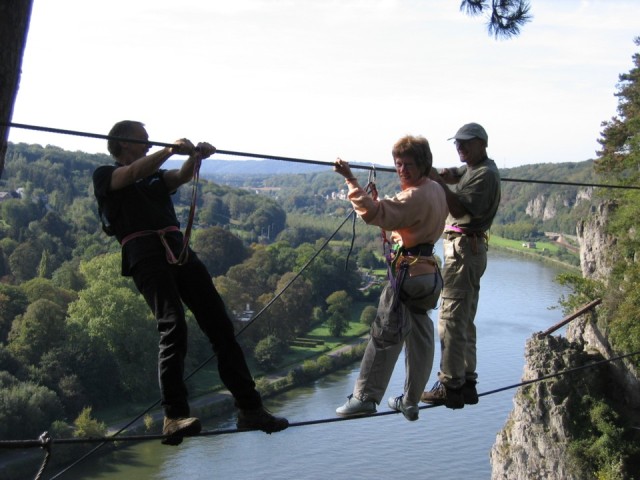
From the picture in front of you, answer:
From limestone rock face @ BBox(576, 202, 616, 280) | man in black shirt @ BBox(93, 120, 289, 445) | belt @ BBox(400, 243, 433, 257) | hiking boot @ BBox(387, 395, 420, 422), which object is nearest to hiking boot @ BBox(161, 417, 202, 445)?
man in black shirt @ BBox(93, 120, 289, 445)

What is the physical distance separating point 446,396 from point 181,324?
1.59 meters

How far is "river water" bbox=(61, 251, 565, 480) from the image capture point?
73.9ft

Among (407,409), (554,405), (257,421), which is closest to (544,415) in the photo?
(554,405)

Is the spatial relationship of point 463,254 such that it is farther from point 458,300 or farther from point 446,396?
point 446,396

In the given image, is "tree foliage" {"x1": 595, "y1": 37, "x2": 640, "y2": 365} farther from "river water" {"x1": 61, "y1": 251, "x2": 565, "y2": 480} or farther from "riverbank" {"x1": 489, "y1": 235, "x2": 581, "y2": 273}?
"riverbank" {"x1": 489, "y1": 235, "x2": 581, "y2": 273}

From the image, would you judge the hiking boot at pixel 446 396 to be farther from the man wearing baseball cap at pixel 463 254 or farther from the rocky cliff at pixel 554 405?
the rocky cliff at pixel 554 405

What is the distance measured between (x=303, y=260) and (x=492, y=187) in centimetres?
4767

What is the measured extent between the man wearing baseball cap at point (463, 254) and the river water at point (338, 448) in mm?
17317

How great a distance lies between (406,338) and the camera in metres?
4.11

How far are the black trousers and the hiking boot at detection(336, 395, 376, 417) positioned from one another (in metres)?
0.44

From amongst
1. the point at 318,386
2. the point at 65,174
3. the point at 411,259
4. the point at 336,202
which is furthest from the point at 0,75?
the point at 336,202

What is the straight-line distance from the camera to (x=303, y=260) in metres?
52.0

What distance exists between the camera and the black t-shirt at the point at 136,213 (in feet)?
12.0

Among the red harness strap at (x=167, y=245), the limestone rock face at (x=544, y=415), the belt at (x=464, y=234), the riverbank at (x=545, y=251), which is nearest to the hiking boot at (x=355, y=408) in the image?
the belt at (x=464, y=234)
